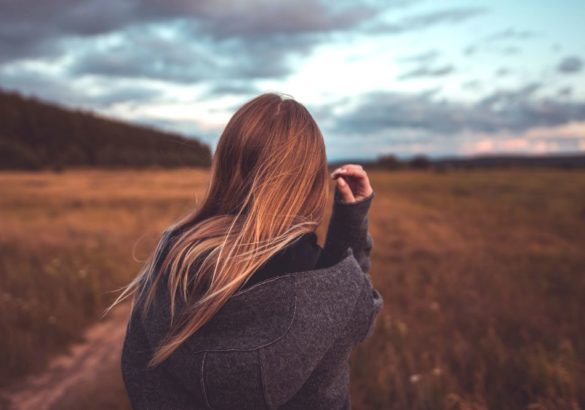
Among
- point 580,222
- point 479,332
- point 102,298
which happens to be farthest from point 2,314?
point 580,222

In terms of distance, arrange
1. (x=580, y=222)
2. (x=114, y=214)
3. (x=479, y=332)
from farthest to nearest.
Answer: (x=114, y=214) → (x=580, y=222) → (x=479, y=332)

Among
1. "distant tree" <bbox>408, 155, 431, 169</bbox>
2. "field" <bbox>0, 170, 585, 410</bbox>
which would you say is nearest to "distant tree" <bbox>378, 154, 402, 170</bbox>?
"distant tree" <bbox>408, 155, 431, 169</bbox>

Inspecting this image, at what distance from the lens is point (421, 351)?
4238 millimetres

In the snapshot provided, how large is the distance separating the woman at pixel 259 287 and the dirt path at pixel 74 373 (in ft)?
9.39

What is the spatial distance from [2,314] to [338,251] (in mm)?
5242

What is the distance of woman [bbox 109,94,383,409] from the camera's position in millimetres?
1460

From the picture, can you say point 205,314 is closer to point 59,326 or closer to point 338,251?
point 338,251

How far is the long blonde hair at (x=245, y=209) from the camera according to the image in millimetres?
1507

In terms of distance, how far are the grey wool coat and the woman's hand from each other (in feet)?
1.05

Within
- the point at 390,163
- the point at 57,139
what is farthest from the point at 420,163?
the point at 57,139

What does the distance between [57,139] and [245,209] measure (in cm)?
6694

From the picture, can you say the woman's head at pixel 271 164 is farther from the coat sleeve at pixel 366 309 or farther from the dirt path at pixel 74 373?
the dirt path at pixel 74 373

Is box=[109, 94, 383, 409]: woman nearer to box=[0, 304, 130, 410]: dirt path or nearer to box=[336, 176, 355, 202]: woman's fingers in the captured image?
box=[336, 176, 355, 202]: woman's fingers

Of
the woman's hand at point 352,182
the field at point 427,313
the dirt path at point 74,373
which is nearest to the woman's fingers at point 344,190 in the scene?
the woman's hand at point 352,182
